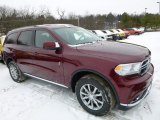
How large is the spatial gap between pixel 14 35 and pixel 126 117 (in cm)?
405

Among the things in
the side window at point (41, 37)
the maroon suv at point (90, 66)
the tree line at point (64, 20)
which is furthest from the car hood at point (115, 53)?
the tree line at point (64, 20)

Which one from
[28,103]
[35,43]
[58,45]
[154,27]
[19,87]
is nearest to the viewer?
[58,45]

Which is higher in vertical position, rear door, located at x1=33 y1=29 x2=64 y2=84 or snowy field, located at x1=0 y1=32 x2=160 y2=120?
rear door, located at x1=33 y1=29 x2=64 y2=84

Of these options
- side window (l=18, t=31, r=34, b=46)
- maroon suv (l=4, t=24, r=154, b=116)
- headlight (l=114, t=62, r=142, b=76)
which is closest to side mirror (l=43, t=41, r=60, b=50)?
maroon suv (l=4, t=24, r=154, b=116)

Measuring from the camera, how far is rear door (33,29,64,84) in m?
4.02

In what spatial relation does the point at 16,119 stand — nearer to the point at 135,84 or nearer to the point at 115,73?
the point at 115,73

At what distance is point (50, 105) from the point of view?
417cm

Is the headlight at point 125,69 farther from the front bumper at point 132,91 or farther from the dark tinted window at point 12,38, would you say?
the dark tinted window at point 12,38

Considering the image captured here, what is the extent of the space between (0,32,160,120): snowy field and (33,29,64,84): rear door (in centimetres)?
51

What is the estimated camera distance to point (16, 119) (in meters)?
3.69

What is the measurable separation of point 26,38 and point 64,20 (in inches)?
947

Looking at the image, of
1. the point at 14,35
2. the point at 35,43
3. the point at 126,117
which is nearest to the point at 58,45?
the point at 35,43

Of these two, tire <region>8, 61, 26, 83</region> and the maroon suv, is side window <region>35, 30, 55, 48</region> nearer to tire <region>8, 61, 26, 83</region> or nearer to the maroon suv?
the maroon suv

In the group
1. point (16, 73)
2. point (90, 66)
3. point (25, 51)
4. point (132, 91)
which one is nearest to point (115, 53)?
point (90, 66)
